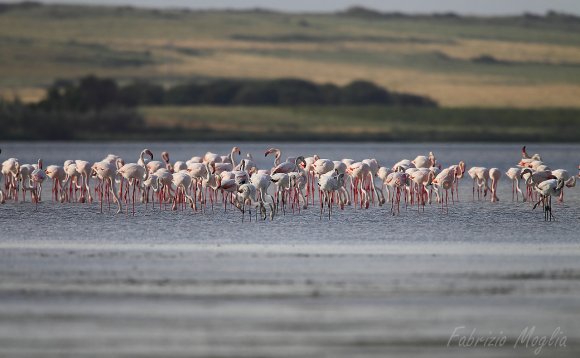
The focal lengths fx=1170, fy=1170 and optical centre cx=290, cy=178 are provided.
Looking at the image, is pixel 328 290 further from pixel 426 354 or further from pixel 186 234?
pixel 186 234

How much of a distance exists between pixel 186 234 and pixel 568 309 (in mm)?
6879

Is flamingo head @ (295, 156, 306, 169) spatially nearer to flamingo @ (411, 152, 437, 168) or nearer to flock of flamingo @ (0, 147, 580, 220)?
flock of flamingo @ (0, 147, 580, 220)

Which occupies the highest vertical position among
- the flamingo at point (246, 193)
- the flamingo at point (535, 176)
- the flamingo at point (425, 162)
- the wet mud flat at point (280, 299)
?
the flamingo at point (425, 162)

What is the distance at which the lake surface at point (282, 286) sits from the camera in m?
8.41

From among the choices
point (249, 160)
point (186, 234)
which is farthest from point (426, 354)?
point (249, 160)

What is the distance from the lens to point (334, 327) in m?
8.85

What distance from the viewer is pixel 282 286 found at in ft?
35.0

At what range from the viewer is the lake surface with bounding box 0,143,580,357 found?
331 inches

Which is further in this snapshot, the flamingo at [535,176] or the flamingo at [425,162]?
the flamingo at [425,162]
